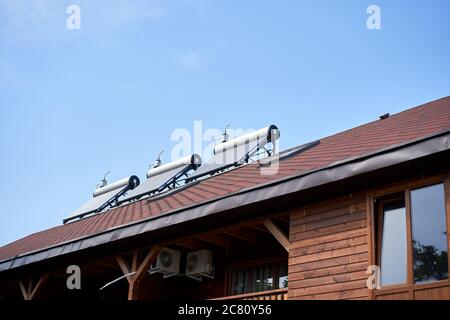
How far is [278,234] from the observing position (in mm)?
9227

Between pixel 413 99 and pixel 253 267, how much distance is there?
16.4 ft

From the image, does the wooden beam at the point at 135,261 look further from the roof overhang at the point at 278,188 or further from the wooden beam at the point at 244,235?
the wooden beam at the point at 244,235

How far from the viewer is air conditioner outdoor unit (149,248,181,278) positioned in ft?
36.9

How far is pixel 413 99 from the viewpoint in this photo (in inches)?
528

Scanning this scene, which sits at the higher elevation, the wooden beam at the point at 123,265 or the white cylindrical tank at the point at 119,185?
the white cylindrical tank at the point at 119,185

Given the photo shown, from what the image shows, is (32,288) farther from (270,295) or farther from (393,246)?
(393,246)

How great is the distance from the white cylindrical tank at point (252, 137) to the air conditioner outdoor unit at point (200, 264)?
3512mm

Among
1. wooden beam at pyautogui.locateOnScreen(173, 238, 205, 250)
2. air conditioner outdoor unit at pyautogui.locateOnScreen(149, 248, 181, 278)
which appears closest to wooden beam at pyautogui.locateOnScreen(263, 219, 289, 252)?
wooden beam at pyautogui.locateOnScreen(173, 238, 205, 250)

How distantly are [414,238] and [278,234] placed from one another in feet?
6.75

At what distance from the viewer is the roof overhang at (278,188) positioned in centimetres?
766

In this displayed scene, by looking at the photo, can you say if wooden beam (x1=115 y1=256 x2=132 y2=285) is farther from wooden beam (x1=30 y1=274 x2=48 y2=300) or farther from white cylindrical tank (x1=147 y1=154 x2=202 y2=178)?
white cylindrical tank (x1=147 y1=154 x2=202 y2=178)

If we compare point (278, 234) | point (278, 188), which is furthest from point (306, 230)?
point (278, 188)

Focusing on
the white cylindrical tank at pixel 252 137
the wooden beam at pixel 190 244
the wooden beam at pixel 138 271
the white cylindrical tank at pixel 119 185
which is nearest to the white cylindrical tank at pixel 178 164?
the white cylindrical tank at pixel 252 137

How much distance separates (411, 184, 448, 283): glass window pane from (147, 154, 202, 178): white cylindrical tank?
7968 millimetres
